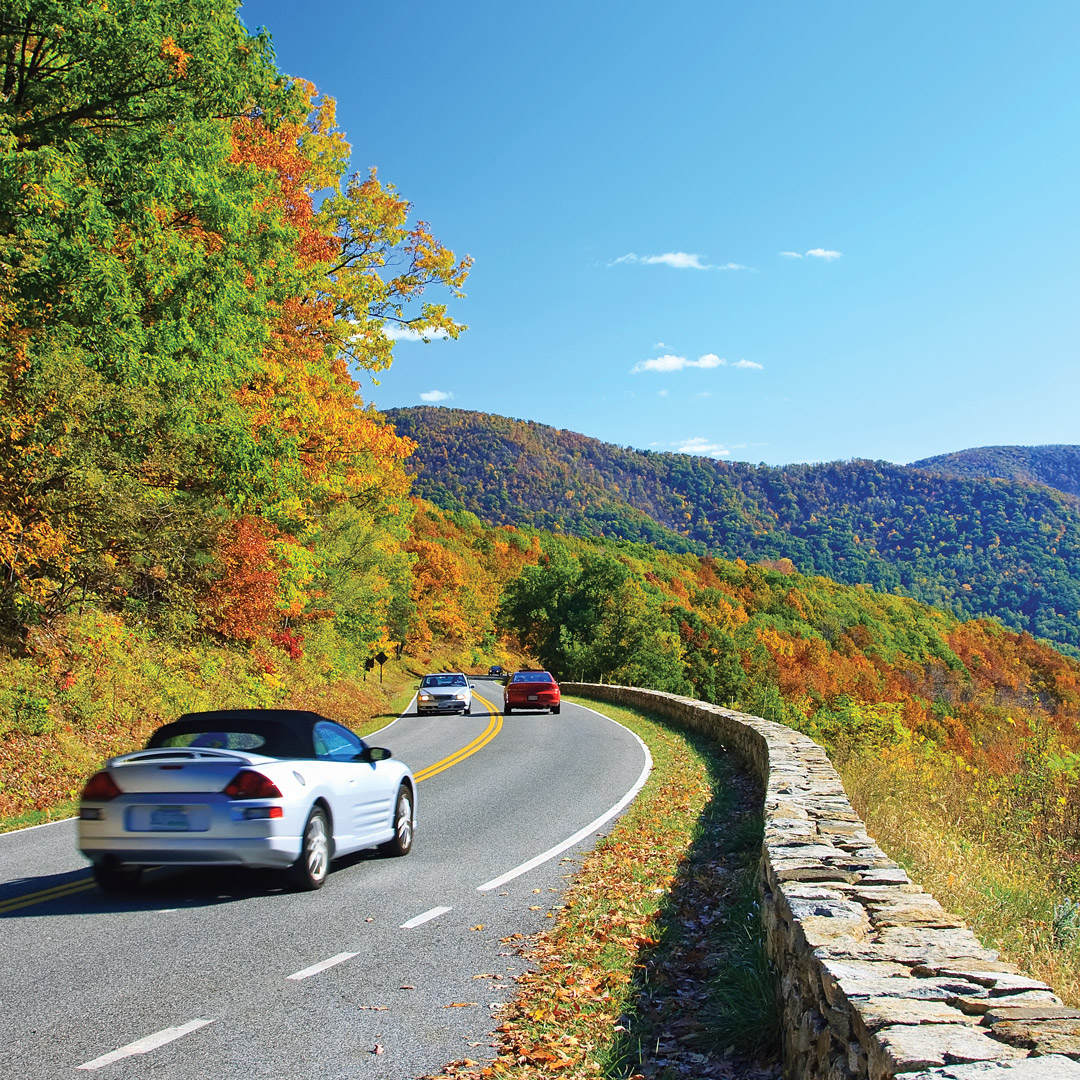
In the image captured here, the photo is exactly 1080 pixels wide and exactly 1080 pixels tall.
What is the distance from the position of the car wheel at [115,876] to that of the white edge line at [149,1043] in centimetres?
327

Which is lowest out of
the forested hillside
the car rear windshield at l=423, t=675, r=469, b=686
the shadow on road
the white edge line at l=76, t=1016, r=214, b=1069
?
the car rear windshield at l=423, t=675, r=469, b=686

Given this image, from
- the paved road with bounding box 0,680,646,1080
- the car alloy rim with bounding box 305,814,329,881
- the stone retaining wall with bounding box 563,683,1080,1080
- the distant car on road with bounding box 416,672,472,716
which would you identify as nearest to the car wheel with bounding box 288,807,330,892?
the car alloy rim with bounding box 305,814,329,881

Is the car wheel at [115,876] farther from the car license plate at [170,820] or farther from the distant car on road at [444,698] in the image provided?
the distant car on road at [444,698]

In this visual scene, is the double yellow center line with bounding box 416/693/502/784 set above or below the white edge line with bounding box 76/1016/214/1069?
below

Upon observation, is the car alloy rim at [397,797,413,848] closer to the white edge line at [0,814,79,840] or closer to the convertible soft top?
the convertible soft top

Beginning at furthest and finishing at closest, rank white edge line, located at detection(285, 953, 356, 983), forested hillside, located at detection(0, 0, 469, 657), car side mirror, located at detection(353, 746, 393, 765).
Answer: forested hillside, located at detection(0, 0, 469, 657) → car side mirror, located at detection(353, 746, 393, 765) → white edge line, located at detection(285, 953, 356, 983)

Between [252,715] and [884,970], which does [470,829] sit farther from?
[884,970]

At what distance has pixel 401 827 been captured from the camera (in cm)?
966

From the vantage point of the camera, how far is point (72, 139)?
601 inches

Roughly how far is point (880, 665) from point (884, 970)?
139196 millimetres

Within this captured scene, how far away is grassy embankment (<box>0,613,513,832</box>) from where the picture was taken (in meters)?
13.2

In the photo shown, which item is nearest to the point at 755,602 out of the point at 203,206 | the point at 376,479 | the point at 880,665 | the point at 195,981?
the point at 880,665

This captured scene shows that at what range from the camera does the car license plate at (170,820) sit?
7.41 m

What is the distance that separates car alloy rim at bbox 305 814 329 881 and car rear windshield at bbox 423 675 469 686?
26580 mm
